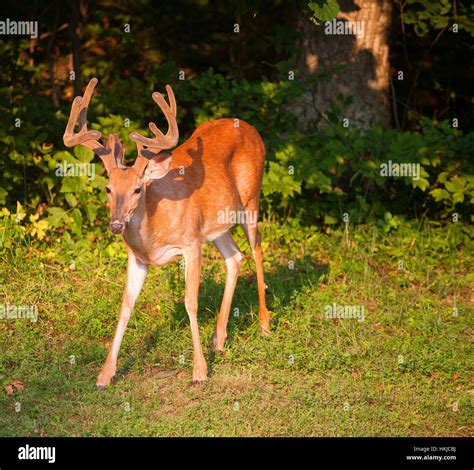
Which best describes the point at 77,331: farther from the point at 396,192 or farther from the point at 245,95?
the point at 396,192

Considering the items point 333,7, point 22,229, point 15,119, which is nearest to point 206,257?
point 22,229

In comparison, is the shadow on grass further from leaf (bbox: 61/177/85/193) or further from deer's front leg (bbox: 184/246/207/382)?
leaf (bbox: 61/177/85/193)

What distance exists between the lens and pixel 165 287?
26.7ft

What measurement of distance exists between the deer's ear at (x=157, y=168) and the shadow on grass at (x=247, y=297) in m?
1.39

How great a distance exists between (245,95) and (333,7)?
10.3 ft

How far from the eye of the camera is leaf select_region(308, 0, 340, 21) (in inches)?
269
